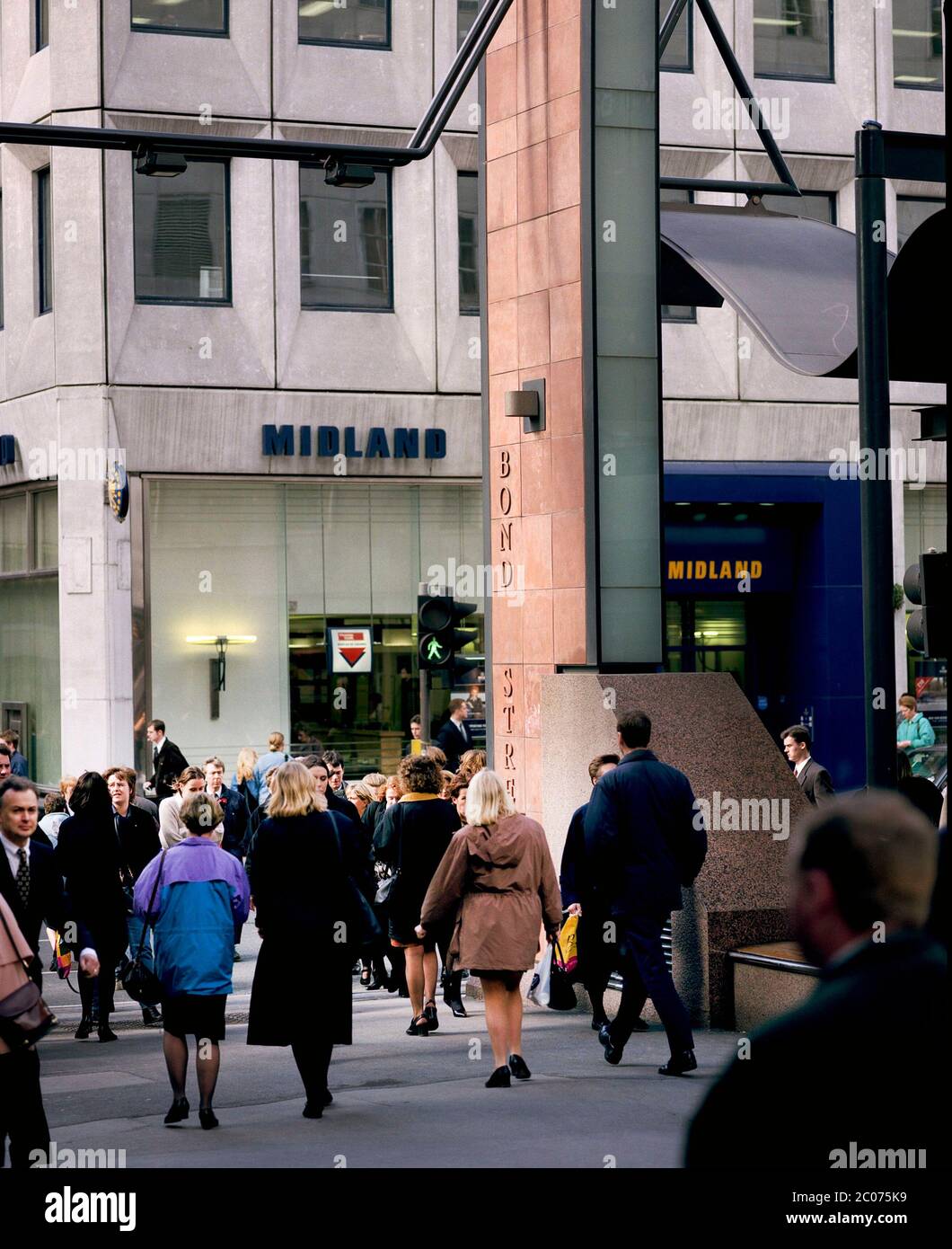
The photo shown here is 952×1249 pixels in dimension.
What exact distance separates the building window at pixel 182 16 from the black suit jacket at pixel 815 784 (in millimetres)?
13778

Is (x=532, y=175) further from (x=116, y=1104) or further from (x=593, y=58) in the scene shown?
(x=116, y=1104)

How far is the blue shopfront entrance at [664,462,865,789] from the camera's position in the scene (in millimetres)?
26375

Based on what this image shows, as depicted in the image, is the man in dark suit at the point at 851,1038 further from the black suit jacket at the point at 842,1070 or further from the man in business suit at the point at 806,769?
the man in business suit at the point at 806,769

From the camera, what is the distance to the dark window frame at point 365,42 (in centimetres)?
2369

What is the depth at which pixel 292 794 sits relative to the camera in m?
9.25

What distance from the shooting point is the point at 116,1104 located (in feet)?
31.2

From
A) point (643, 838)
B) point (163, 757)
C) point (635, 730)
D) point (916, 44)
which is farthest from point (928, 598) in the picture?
point (916, 44)

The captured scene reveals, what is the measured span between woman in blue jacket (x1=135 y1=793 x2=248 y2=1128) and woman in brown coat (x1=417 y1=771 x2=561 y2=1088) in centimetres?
128

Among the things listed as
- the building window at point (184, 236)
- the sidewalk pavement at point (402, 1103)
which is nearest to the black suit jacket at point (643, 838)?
the sidewalk pavement at point (402, 1103)

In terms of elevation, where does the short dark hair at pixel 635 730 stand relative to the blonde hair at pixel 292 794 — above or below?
above

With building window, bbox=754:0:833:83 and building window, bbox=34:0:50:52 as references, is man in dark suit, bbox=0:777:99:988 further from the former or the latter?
building window, bbox=754:0:833:83

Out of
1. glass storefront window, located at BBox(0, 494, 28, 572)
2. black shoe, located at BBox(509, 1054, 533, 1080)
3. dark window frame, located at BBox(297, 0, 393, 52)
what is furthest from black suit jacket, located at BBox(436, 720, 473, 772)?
black shoe, located at BBox(509, 1054, 533, 1080)
